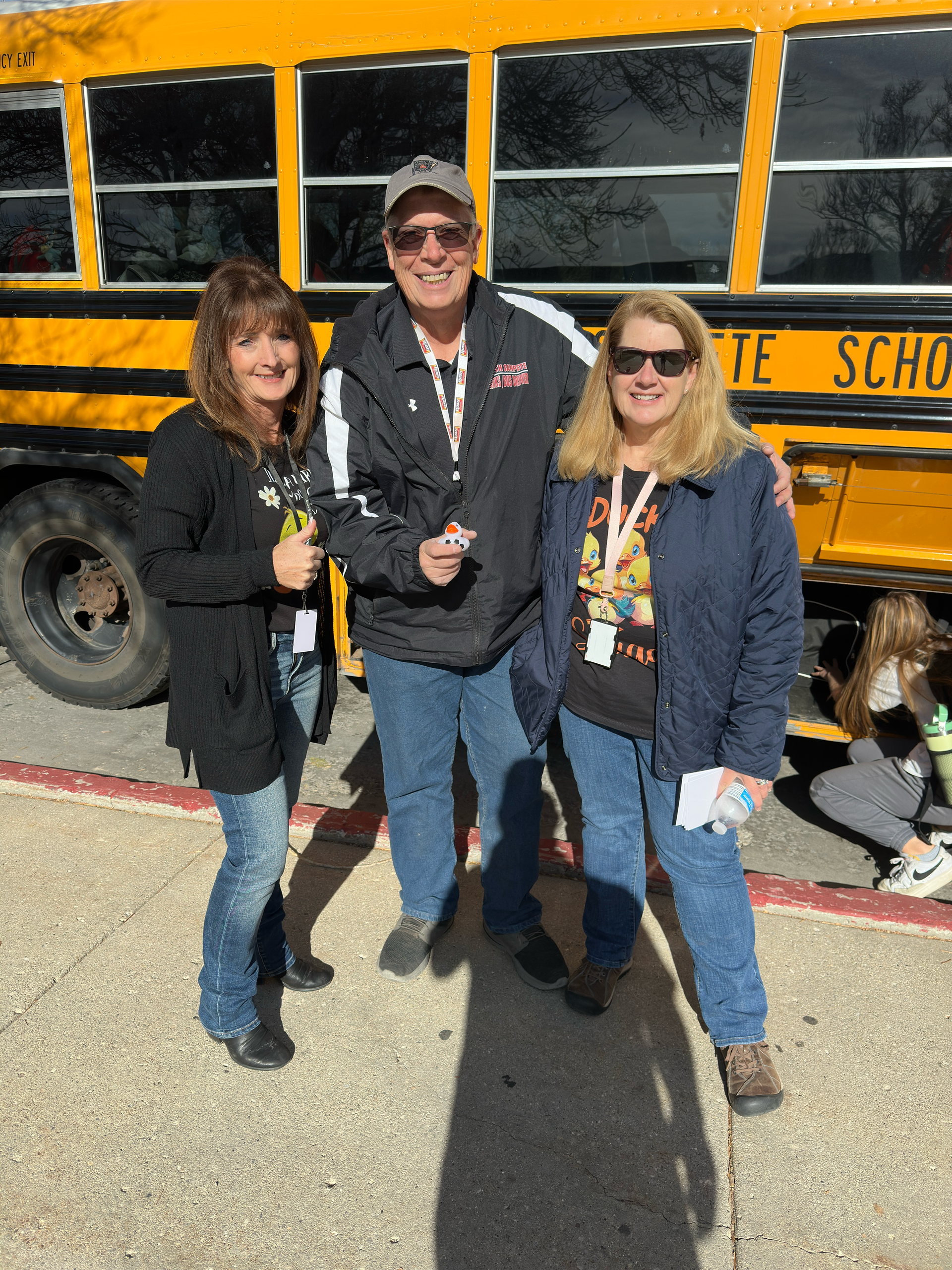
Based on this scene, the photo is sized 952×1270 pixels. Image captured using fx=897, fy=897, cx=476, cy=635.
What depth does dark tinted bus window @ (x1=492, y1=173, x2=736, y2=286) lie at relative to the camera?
2953 millimetres

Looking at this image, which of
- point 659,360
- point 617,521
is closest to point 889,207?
point 659,360

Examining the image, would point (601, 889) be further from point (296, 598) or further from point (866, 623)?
point (866, 623)

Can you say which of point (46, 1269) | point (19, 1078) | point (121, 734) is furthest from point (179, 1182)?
point (121, 734)

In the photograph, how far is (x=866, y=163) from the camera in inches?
109

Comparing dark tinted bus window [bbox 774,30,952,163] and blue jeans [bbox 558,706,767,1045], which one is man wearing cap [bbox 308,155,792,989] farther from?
dark tinted bus window [bbox 774,30,952,163]

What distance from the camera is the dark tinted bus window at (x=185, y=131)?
3.34m

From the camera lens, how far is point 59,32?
3562 millimetres

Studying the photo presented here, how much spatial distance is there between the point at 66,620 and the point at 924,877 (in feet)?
12.6

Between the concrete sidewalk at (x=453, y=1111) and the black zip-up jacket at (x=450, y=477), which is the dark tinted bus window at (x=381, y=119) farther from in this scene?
the concrete sidewalk at (x=453, y=1111)

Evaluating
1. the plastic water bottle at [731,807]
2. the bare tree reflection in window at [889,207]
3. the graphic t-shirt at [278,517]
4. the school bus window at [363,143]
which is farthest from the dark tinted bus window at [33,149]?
the plastic water bottle at [731,807]

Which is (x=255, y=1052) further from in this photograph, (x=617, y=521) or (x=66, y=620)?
(x=66, y=620)

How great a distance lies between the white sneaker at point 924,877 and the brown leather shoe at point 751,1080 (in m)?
1.10

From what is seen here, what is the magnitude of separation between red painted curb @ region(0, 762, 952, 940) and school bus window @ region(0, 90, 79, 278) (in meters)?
2.13

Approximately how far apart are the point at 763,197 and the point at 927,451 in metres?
0.96
